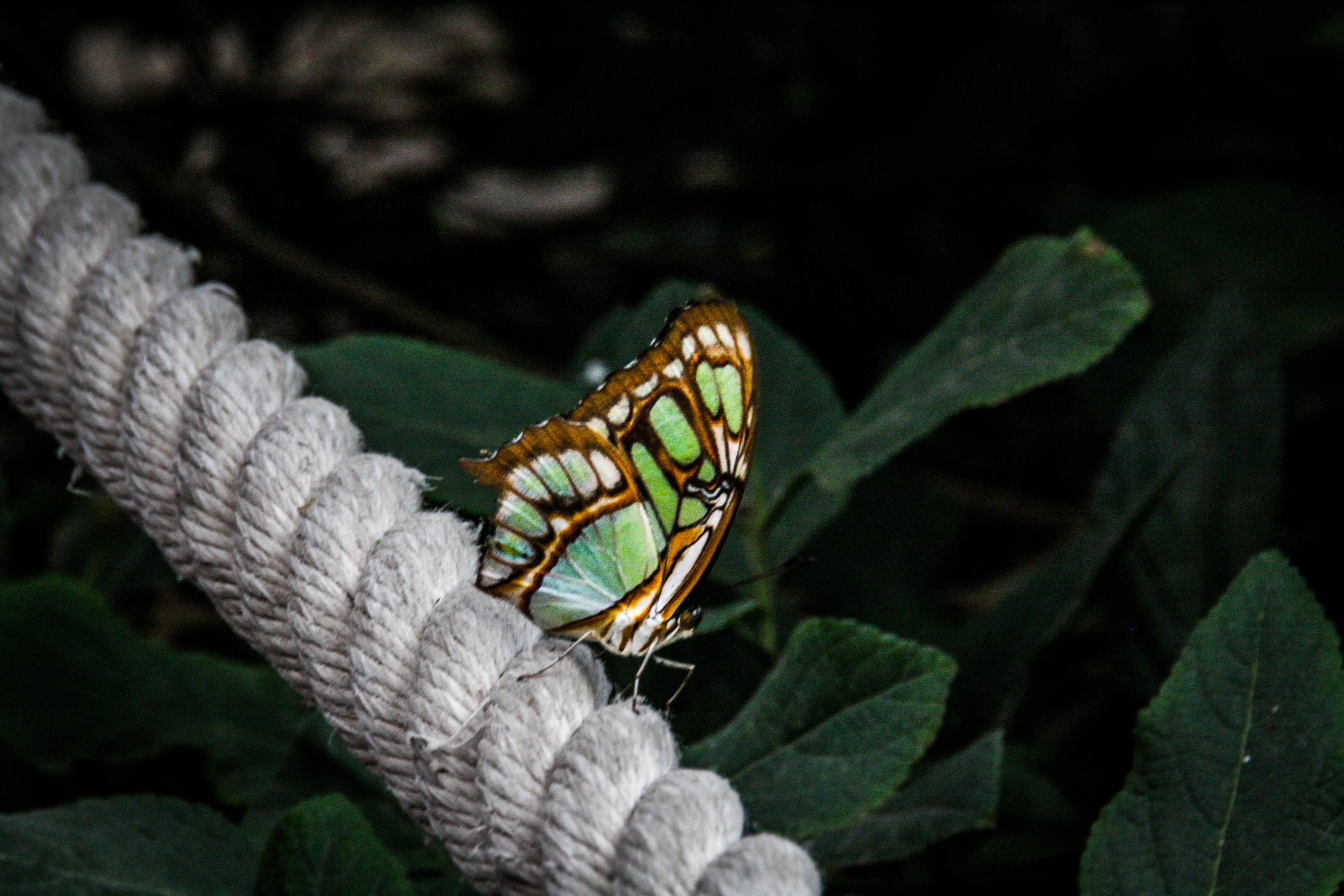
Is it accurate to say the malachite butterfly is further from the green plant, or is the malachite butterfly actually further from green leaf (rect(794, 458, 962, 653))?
green leaf (rect(794, 458, 962, 653))

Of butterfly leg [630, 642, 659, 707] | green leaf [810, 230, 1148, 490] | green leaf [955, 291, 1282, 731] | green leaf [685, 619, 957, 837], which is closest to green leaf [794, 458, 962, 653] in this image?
green leaf [955, 291, 1282, 731]

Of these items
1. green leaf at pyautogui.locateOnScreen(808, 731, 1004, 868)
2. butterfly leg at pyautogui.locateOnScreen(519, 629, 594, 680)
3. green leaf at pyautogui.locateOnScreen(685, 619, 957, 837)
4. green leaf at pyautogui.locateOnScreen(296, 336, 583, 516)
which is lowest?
green leaf at pyautogui.locateOnScreen(808, 731, 1004, 868)

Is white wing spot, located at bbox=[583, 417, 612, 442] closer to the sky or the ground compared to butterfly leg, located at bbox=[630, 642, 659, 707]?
closer to the sky

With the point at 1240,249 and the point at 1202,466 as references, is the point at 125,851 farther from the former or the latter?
the point at 1240,249

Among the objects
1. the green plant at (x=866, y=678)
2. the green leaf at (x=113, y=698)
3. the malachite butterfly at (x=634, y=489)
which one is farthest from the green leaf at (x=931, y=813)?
the green leaf at (x=113, y=698)

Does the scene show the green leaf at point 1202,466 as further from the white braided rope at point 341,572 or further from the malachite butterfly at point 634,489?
the white braided rope at point 341,572
